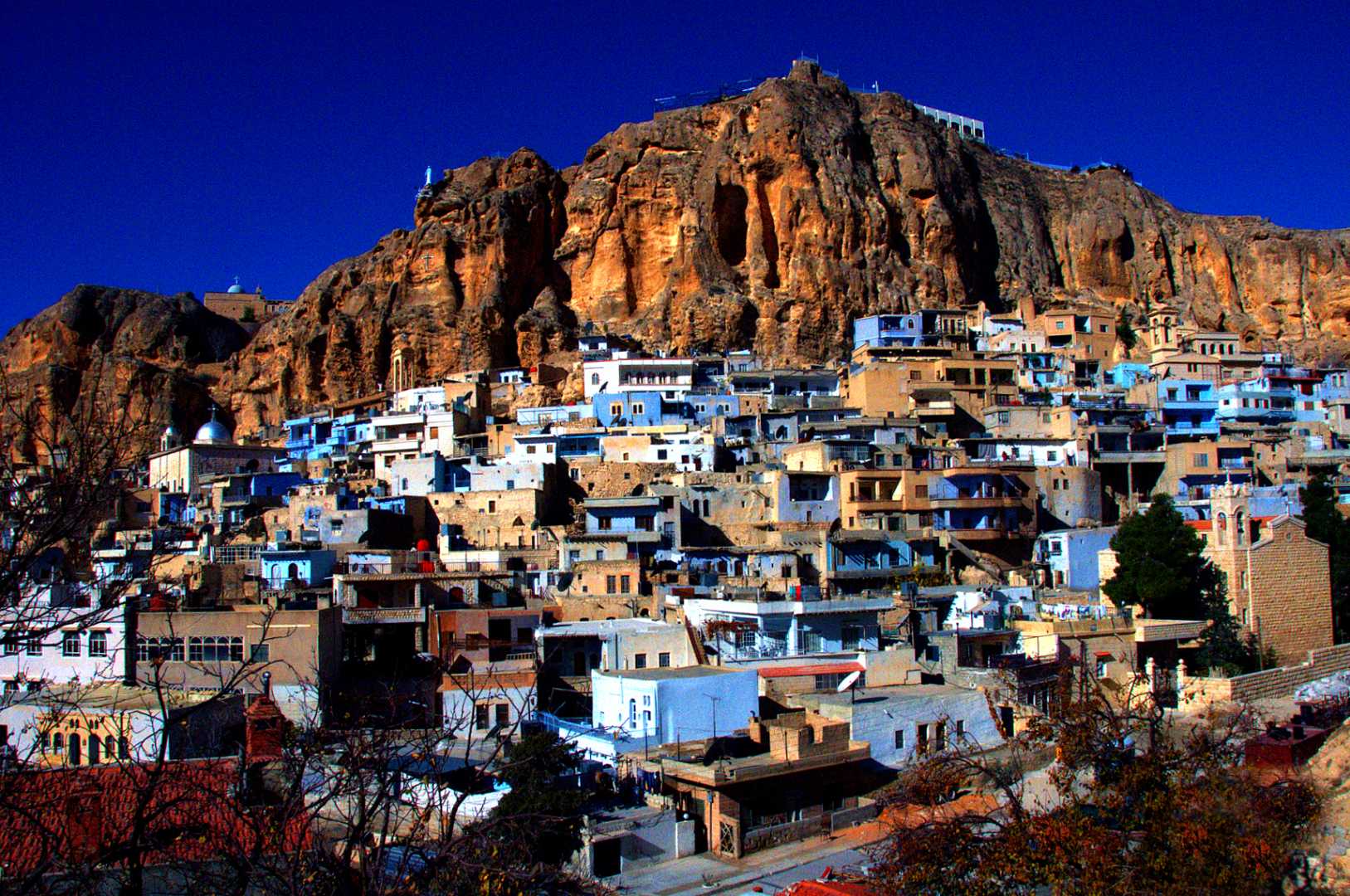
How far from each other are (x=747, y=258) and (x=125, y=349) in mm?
32409

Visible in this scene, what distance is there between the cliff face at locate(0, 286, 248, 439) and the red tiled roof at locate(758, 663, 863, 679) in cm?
4153

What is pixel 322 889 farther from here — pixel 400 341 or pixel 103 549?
pixel 400 341

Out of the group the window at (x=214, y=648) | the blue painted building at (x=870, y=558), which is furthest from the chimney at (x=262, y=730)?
the blue painted building at (x=870, y=558)

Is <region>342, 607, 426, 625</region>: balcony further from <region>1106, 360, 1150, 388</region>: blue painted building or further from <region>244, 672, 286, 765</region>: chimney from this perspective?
<region>1106, 360, 1150, 388</region>: blue painted building

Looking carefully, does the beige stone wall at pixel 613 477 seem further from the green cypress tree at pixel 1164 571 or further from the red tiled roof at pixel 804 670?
the red tiled roof at pixel 804 670

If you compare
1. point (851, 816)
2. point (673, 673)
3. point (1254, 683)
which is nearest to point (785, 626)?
point (673, 673)

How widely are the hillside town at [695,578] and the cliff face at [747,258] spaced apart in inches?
172

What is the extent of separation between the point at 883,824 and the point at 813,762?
215cm

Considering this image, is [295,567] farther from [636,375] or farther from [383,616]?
[636,375]

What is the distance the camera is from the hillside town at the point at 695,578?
54.0 ft

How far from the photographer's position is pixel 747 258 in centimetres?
6088

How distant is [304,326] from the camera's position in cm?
6041

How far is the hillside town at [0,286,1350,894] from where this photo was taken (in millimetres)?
16469

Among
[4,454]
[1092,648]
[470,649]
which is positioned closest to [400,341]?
[470,649]
